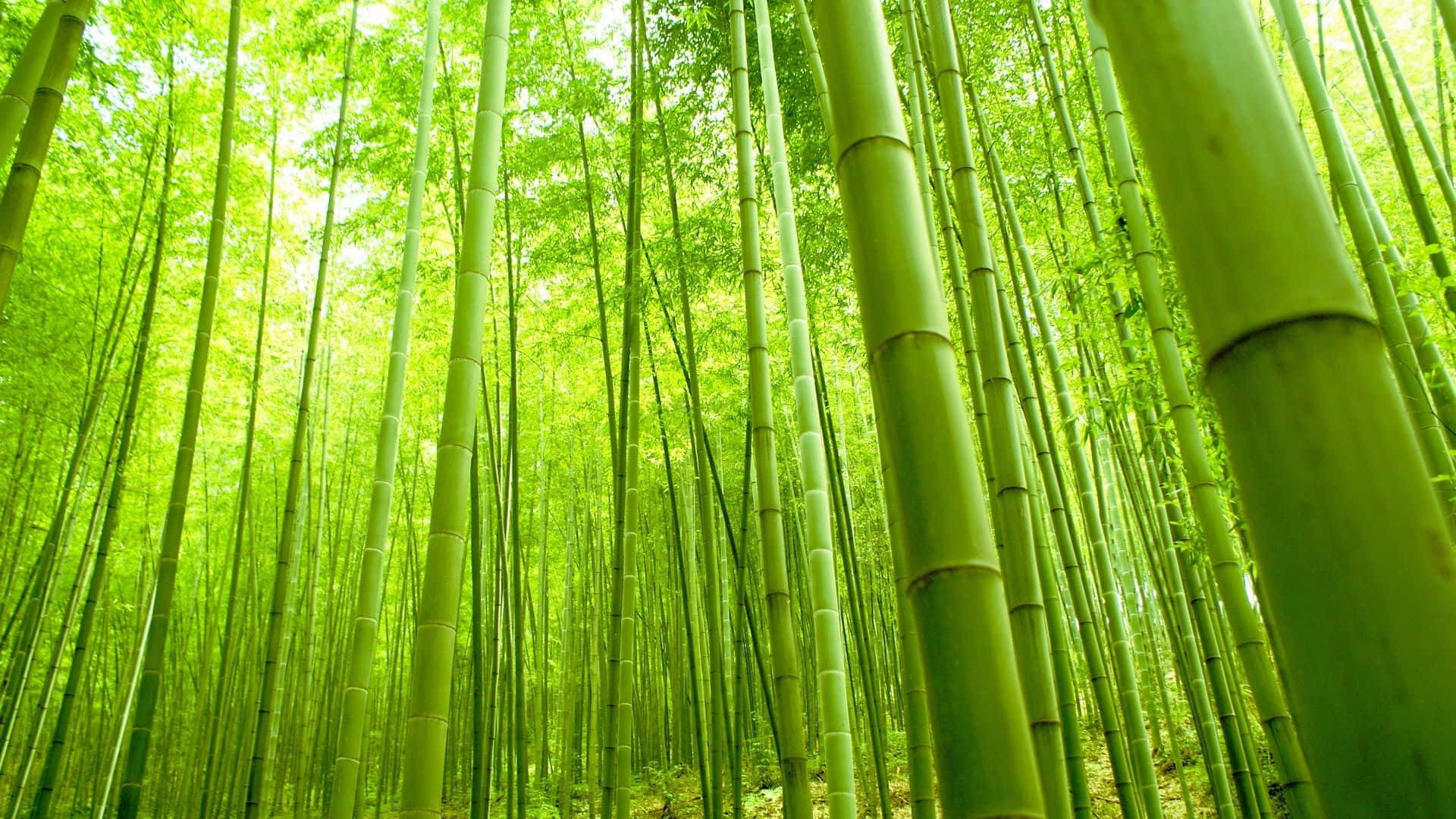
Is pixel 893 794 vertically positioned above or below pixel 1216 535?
below

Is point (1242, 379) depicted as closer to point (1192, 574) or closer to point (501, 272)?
point (1192, 574)

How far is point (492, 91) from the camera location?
5.72 feet

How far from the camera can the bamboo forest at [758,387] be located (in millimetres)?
566

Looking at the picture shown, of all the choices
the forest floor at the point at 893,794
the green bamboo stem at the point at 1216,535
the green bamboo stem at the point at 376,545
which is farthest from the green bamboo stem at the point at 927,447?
the forest floor at the point at 893,794

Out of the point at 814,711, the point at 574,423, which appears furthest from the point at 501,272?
the point at 814,711

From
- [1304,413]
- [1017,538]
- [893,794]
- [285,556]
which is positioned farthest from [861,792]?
[1304,413]

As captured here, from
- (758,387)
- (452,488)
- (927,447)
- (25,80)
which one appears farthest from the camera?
(758,387)

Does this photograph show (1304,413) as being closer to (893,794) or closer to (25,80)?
(25,80)

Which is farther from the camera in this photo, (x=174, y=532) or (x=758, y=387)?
(x=174, y=532)

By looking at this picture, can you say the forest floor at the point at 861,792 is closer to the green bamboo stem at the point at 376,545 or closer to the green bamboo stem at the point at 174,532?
the green bamboo stem at the point at 376,545

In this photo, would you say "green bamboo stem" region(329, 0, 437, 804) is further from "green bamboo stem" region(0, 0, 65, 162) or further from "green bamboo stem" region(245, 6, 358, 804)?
"green bamboo stem" region(0, 0, 65, 162)

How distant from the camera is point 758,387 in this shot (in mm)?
2176

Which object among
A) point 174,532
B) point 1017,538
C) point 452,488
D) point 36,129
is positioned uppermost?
point 36,129

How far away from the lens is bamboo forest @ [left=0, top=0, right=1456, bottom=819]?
0.57m
